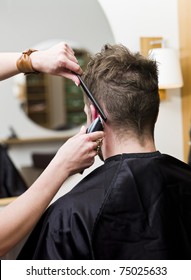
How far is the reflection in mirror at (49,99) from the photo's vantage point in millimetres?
2217

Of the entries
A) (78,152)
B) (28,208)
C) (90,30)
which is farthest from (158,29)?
(28,208)

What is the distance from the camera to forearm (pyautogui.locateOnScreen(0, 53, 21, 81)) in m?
1.47

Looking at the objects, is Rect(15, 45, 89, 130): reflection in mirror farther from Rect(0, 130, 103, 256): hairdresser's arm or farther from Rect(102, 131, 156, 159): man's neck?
Rect(0, 130, 103, 256): hairdresser's arm

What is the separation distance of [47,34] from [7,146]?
Answer: 73 cm

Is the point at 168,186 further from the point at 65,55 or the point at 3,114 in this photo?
the point at 3,114

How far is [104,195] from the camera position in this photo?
1.17 m

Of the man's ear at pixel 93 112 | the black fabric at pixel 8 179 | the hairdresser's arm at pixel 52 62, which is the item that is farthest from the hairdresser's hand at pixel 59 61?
the black fabric at pixel 8 179

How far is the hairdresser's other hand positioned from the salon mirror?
43.5 inches

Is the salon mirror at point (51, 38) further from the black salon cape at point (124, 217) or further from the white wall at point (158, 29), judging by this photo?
the black salon cape at point (124, 217)

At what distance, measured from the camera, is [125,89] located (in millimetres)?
1239

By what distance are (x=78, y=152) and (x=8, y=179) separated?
46.4 inches

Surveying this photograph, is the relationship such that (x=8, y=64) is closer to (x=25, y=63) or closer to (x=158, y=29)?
(x=25, y=63)
